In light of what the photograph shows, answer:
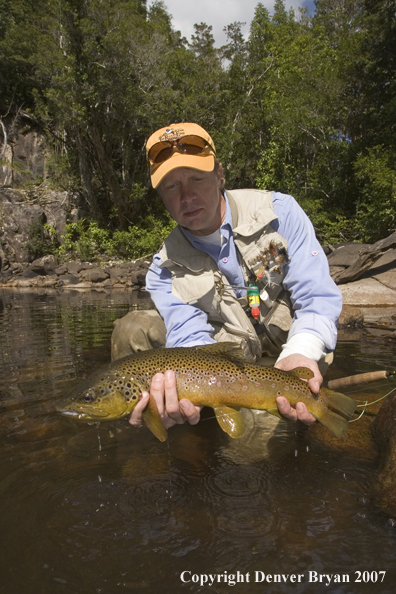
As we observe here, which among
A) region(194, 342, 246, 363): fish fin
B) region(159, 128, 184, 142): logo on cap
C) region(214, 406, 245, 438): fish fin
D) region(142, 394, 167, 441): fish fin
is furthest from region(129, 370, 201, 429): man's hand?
region(159, 128, 184, 142): logo on cap

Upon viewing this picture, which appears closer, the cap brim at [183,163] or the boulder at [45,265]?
the cap brim at [183,163]

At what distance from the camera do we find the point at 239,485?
3.08 metres

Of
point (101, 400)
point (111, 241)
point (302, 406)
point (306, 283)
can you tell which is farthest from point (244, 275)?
point (111, 241)

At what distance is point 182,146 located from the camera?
136 inches

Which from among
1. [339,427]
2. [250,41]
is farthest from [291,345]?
[250,41]

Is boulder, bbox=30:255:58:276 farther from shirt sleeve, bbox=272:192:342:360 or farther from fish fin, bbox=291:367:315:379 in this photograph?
fish fin, bbox=291:367:315:379

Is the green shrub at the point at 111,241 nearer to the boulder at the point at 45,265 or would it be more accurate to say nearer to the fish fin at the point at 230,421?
the boulder at the point at 45,265

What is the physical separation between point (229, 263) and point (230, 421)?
5.18 feet

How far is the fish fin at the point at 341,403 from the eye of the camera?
103 inches

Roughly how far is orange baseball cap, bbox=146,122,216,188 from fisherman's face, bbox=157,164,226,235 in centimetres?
7

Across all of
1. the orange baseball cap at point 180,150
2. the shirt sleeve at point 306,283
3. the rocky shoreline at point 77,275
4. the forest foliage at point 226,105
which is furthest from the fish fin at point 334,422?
the rocky shoreline at point 77,275

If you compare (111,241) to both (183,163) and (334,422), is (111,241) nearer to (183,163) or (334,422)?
(183,163)

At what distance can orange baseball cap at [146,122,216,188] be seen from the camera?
3.38m

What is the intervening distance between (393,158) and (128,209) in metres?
18.9
